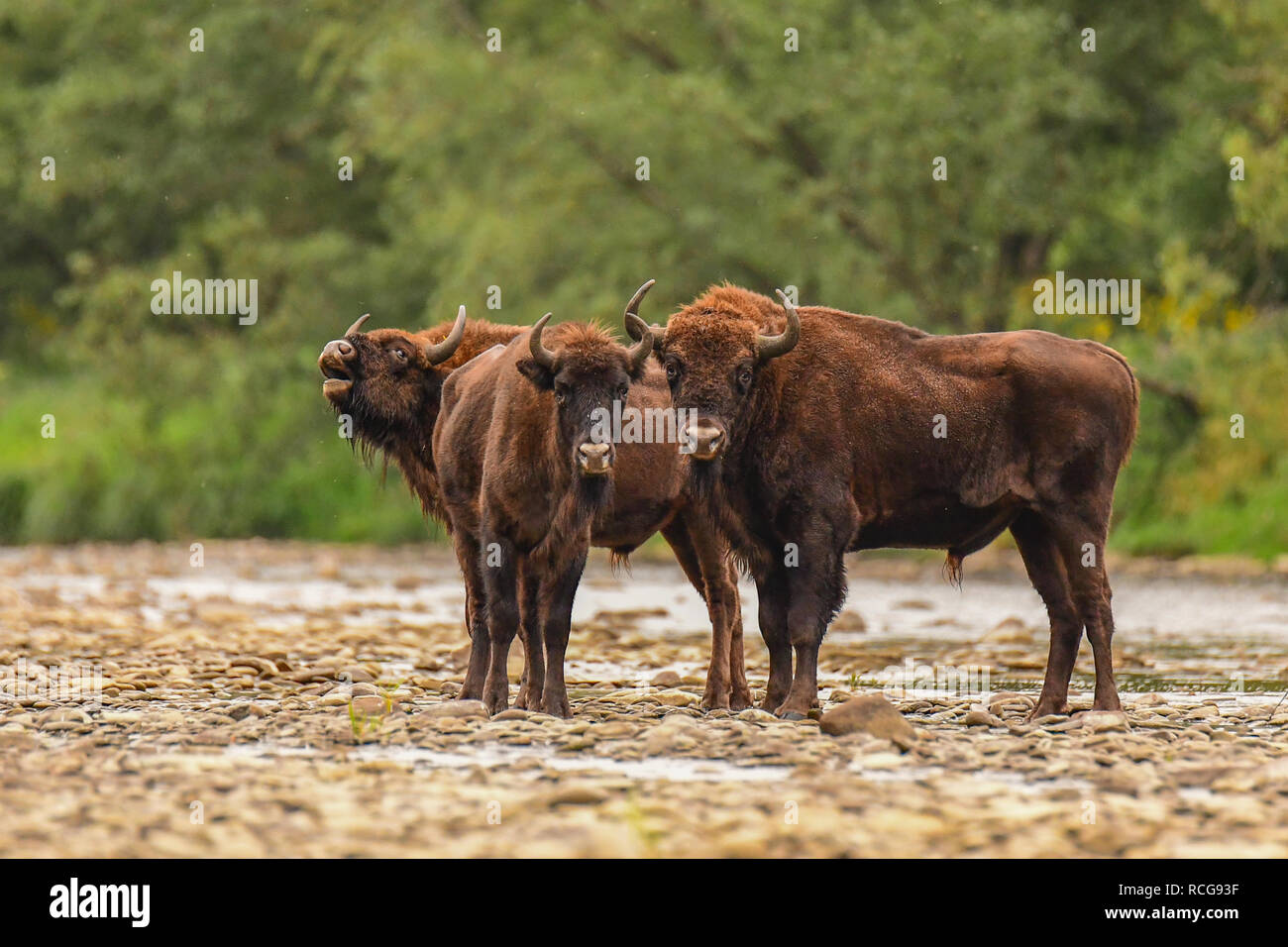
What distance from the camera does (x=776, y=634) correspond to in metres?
10.3

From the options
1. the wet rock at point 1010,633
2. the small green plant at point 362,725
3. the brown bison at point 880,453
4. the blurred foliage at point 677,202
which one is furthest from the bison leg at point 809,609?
the blurred foliage at point 677,202

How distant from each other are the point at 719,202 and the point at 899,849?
21157mm

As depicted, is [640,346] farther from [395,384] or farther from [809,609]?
[395,384]

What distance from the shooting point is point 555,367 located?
32.3 feet

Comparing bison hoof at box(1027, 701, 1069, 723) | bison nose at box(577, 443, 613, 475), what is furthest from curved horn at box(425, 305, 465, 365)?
bison hoof at box(1027, 701, 1069, 723)

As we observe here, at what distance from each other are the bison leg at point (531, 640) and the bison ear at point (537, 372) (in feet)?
3.66

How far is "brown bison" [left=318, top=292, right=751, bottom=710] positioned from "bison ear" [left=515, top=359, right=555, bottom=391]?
1.91ft

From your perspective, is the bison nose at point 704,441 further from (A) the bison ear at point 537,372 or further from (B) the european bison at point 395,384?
Answer: (B) the european bison at point 395,384

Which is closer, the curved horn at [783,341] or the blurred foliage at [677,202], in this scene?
the curved horn at [783,341]

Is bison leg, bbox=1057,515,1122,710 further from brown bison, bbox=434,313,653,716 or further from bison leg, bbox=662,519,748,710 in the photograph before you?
brown bison, bbox=434,313,653,716

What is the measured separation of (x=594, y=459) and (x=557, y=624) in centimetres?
110

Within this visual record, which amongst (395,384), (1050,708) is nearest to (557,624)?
(395,384)

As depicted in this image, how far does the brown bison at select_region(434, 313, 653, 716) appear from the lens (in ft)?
32.1

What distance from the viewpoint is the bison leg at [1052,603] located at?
1046cm
